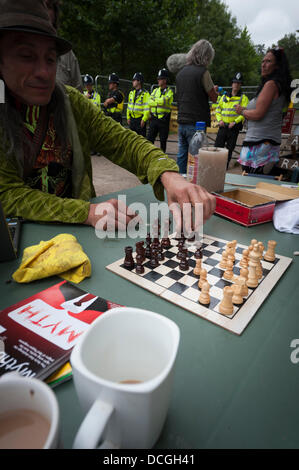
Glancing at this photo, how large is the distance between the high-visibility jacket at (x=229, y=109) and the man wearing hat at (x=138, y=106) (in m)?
1.49

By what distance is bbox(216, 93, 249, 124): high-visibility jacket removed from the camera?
183 inches

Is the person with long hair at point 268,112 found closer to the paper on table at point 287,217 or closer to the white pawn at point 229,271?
the paper on table at point 287,217

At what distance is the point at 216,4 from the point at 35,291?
28.3 m

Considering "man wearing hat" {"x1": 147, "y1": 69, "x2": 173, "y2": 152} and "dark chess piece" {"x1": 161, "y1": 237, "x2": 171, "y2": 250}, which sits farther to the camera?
"man wearing hat" {"x1": 147, "y1": 69, "x2": 173, "y2": 152}

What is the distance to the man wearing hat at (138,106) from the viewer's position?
18.5 ft

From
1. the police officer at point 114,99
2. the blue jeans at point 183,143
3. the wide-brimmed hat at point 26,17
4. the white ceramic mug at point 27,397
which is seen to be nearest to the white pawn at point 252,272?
the white ceramic mug at point 27,397

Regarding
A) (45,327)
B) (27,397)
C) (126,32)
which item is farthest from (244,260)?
(126,32)

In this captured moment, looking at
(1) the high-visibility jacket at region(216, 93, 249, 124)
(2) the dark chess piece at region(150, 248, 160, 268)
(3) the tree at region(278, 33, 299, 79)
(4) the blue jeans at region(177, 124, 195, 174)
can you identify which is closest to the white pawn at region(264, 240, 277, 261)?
(2) the dark chess piece at region(150, 248, 160, 268)

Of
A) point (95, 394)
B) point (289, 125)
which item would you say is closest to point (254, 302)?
point (95, 394)

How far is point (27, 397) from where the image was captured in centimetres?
32

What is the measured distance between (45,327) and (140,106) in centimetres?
589

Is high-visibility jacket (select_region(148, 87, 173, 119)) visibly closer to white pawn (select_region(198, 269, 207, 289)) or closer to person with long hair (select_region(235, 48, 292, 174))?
person with long hair (select_region(235, 48, 292, 174))

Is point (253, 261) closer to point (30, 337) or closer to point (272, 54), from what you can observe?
point (30, 337)

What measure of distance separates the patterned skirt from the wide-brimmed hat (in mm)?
1834
